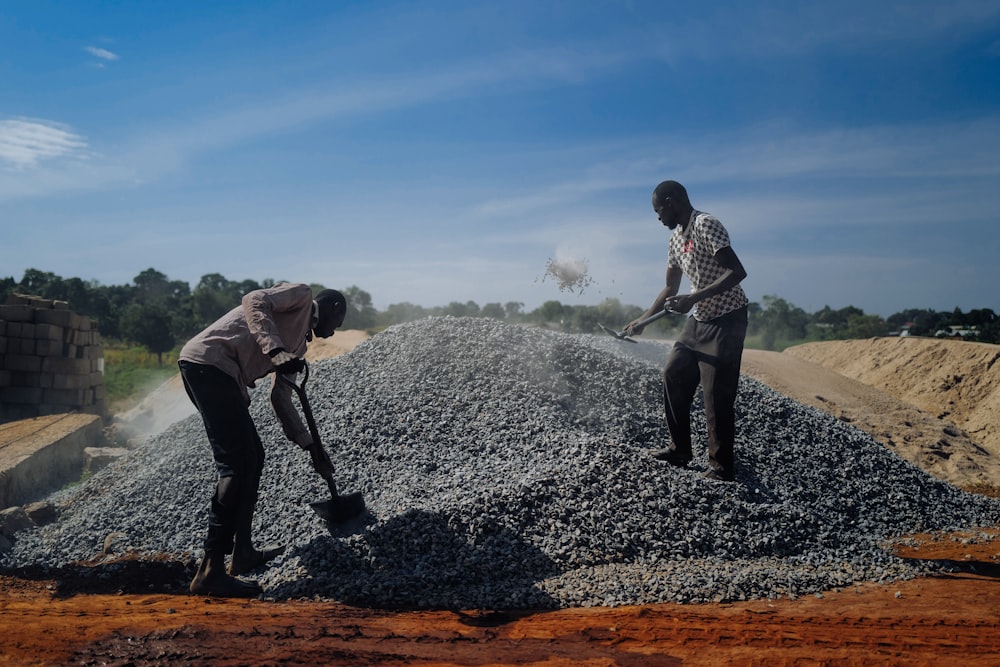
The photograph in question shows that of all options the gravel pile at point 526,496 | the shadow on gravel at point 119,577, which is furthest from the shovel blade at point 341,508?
the shadow on gravel at point 119,577

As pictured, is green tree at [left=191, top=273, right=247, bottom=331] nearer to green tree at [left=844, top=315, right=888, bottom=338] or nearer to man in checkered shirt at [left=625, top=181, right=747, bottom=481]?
green tree at [left=844, top=315, right=888, bottom=338]

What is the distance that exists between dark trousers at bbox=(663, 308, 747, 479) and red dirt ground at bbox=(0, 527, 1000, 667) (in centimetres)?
115

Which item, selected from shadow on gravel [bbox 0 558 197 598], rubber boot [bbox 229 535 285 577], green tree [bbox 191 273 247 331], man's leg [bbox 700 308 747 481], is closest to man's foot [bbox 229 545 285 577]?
rubber boot [bbox 229 535 285 577]

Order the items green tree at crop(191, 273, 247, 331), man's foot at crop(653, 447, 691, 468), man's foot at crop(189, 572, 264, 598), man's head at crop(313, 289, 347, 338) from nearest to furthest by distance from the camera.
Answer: man's foot at crop(189, 572, 264, 598) < man's head at crop(313, 289, 347, 338) < man's foot at crop(653, 447, 691, 468) < green tree at crop(191, 273, 247, 331)

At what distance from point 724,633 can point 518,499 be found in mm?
1430

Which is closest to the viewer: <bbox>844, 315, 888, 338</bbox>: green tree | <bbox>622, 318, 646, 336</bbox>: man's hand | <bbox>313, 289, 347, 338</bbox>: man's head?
<bbox>313, 289, 347, 338</bbox>: man's head

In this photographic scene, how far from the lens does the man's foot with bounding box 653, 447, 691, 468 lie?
4680 millimetres

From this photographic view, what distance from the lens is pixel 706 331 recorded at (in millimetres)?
4469

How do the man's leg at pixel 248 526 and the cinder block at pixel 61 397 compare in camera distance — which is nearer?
the man's leg at pixel 248 526

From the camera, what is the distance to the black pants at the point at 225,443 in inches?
131

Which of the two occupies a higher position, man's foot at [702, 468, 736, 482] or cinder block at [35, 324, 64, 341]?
cinder block at [35, 324, 64, 341]

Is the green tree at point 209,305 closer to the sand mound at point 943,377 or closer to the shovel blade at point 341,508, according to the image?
the sand mound at point 943,377

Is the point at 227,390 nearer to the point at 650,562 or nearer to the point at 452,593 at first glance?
the point at 452,593

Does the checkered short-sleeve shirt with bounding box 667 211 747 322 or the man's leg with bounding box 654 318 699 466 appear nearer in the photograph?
the checkered short-sleeve shirt with bounding box 667 211 747 322
